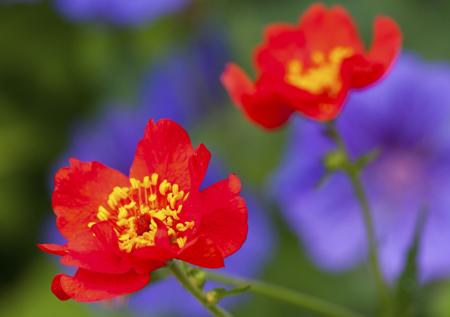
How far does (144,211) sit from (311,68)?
10.3 inches

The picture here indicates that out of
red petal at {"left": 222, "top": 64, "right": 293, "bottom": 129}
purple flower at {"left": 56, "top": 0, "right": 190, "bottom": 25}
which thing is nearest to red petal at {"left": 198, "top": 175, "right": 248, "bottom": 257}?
red petal at {"left": 222, "top": 64, "right": 293, "bottom": 129}

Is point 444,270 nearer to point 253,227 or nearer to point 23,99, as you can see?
point 253,227

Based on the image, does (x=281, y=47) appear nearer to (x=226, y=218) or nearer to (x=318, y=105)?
(x=318, y=105)

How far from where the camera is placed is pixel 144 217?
724mm

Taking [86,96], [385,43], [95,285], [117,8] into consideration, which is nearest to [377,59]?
[385,43]

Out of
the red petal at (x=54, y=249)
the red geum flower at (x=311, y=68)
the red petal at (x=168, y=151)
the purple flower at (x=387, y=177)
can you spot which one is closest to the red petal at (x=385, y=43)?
the red geum flower at (x=311, y=68)

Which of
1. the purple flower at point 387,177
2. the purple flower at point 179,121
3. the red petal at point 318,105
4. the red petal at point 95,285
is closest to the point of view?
the red petal at point 95,285

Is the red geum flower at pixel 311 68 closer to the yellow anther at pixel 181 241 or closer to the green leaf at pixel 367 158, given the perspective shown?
the green leaf at pixel 367 158

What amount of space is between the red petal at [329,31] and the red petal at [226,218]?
0.95 ft

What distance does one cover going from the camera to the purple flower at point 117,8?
1666mm

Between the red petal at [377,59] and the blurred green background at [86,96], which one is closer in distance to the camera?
the red petal at [377,59]

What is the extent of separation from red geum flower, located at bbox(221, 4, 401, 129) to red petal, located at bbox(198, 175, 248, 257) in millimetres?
166

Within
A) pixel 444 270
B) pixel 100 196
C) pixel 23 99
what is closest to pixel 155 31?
pixel 23 99

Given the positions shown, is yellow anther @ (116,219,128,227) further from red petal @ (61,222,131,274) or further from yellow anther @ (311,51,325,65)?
yellow anther @ (311,51,325,65)
